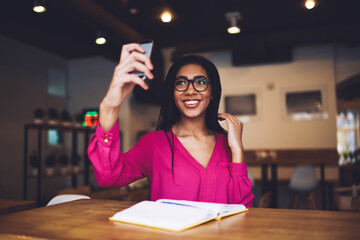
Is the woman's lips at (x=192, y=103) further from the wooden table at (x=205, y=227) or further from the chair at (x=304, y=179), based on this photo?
the chair at (x=304, y=179)

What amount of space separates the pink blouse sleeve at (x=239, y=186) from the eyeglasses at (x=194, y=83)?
43cm

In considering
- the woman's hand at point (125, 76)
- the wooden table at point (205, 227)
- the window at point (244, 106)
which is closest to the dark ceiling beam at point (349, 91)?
the window at point (244, 106)

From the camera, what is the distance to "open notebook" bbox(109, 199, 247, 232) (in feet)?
2.78

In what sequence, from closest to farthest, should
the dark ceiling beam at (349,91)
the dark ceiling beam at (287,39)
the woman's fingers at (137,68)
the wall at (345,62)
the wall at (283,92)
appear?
the woman's fingers at (137,68) → the dark ceiling beam at (287,39) → the wall at (283,92) → the wall at (345,62) → the dark ceiling beam at (349,91)

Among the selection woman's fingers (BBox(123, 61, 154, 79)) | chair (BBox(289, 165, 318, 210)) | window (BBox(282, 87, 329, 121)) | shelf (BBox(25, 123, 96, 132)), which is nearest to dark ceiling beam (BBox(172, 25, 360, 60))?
window (BBox(282, 87, 329, 121))

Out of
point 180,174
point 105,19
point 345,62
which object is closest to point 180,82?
Answer: point 180,174

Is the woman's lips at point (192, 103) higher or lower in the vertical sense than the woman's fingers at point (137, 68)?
lower

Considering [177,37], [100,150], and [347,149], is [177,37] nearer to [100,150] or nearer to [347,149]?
[100,150]

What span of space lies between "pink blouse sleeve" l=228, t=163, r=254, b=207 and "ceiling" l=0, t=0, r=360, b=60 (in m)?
2.91

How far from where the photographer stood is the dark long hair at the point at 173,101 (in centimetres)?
175

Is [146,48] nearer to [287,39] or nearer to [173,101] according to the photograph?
[173,101]

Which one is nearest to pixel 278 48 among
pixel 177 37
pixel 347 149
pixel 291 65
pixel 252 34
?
pixel 291 65

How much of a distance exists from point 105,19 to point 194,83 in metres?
2.99

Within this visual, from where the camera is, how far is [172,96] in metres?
1.77
